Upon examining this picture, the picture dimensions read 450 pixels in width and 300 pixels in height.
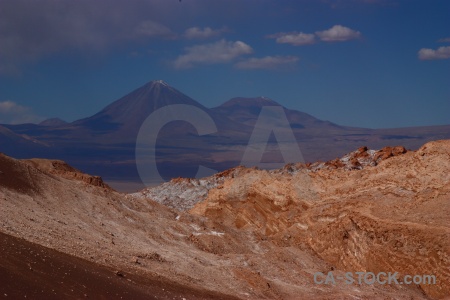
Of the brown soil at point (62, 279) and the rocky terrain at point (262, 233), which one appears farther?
the rocky terrain at point (262, 233)

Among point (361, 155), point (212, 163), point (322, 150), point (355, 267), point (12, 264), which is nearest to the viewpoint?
point (12, 264)

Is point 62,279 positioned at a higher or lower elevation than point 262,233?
higher

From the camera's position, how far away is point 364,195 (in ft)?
69.8

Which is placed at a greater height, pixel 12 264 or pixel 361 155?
pixel 361 155

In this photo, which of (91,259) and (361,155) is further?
(361,155)

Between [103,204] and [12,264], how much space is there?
10.1 metres

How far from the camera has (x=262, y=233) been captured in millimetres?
24609

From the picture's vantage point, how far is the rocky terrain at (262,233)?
14336 mm

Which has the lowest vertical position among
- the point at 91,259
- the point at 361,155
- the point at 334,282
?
the point at 334,282

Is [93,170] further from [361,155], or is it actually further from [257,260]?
[257,260]

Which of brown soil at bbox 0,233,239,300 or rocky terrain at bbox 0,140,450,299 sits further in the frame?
rocky terrain at bbox 0,140,450,299

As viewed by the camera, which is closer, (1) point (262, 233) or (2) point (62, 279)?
(2) point (62, 279)

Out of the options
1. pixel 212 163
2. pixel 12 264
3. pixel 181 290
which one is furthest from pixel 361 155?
pixel 212 163

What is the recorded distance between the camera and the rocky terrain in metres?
14.3
